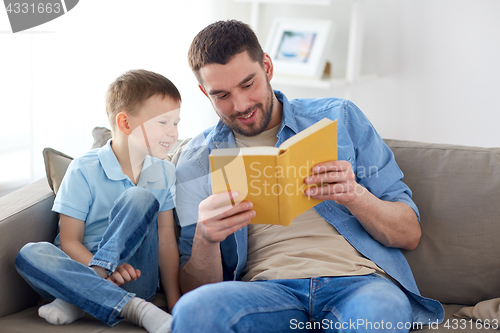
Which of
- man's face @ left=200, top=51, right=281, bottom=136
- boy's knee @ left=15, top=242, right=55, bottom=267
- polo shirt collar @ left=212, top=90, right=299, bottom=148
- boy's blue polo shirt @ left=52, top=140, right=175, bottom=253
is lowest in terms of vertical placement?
boy's knee @ left=15, top=242, right=55, bottom=267

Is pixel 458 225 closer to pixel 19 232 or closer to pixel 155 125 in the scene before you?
pixel 155 125

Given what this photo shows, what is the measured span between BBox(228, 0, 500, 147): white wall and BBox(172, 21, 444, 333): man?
99cm

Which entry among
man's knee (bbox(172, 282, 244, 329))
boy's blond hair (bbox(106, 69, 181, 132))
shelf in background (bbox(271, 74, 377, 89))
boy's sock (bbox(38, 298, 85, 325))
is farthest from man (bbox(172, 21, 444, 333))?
shelf in background (bbox(271, 74, 377, 89))

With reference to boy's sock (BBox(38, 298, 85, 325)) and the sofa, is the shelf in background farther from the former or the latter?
boy's sock (BBox(38, 298, 85, 325))

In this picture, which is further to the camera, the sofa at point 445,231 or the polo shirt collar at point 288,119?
the polo shirt collar at point 288,119

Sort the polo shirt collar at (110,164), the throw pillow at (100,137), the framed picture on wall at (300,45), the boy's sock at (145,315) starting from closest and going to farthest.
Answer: the boy's sock at (145,315) → the polo shirt collar at (110,164) → the throw pillow at (100,137) → the framed picture on wall at (300,45)

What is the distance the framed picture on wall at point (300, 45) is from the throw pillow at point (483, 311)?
4.14ft

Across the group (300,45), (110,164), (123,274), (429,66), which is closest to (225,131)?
(110,164)

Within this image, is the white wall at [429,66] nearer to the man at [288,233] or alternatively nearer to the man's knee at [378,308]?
the man at [288,233]

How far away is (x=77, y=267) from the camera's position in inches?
42.1

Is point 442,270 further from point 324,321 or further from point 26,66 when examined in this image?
point 26,66

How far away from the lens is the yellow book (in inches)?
34.9

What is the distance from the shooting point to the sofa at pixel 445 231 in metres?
1.17

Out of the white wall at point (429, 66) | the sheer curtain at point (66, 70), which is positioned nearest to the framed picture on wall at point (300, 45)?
the white wall at point (429, 66)
